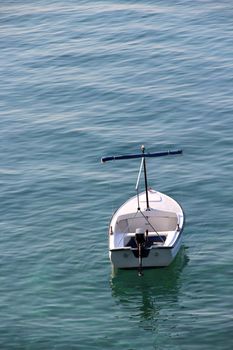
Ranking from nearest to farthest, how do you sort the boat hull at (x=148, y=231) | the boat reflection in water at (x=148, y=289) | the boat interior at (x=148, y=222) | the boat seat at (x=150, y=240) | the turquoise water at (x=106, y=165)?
the turquoise water at (x=106, y=165)
the boat reflection in water at (x=148, y=289)
the boat hull at (x=148, y=231)
the boat seat at (x=150, y=240)
the boat interior at (x=148, y=222)

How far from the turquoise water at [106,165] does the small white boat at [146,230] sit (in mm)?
1563

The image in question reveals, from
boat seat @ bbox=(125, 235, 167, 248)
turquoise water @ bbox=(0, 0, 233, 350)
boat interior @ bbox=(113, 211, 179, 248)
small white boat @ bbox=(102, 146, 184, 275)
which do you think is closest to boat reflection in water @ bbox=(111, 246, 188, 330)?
turquoise water @ bbox=(0, 0, 233, 350)

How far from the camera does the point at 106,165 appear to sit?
86.4 metres

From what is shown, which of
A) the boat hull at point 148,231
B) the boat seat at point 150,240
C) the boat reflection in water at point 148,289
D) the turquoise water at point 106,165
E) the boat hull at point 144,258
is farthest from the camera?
the boat seat at point 150,240

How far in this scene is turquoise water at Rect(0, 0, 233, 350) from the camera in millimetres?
64375

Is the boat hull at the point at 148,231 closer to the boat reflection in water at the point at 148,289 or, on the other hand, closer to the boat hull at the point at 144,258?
the boat hull at the point at 144,258

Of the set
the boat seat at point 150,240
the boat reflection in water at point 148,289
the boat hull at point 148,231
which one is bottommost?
the boat reflection in water at point 148,289

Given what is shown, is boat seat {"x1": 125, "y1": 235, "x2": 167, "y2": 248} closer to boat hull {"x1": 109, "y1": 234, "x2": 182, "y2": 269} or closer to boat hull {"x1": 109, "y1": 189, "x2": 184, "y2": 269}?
boat hull {"x1": 109, "y1": 189, "x2": 184, "y2": 269}

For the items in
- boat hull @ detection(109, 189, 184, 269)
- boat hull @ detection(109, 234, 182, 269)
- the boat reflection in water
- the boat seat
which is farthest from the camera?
the boat seat

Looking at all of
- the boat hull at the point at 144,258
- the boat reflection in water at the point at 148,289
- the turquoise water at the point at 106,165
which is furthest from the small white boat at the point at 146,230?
the turquoise water at the point at 106,165

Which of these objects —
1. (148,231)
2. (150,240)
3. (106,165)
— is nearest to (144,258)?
(150,240)

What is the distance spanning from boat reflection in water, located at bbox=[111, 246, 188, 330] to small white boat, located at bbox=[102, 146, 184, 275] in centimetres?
103

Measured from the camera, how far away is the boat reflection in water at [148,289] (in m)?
65.3

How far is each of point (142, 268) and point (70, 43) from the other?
51551 mm
